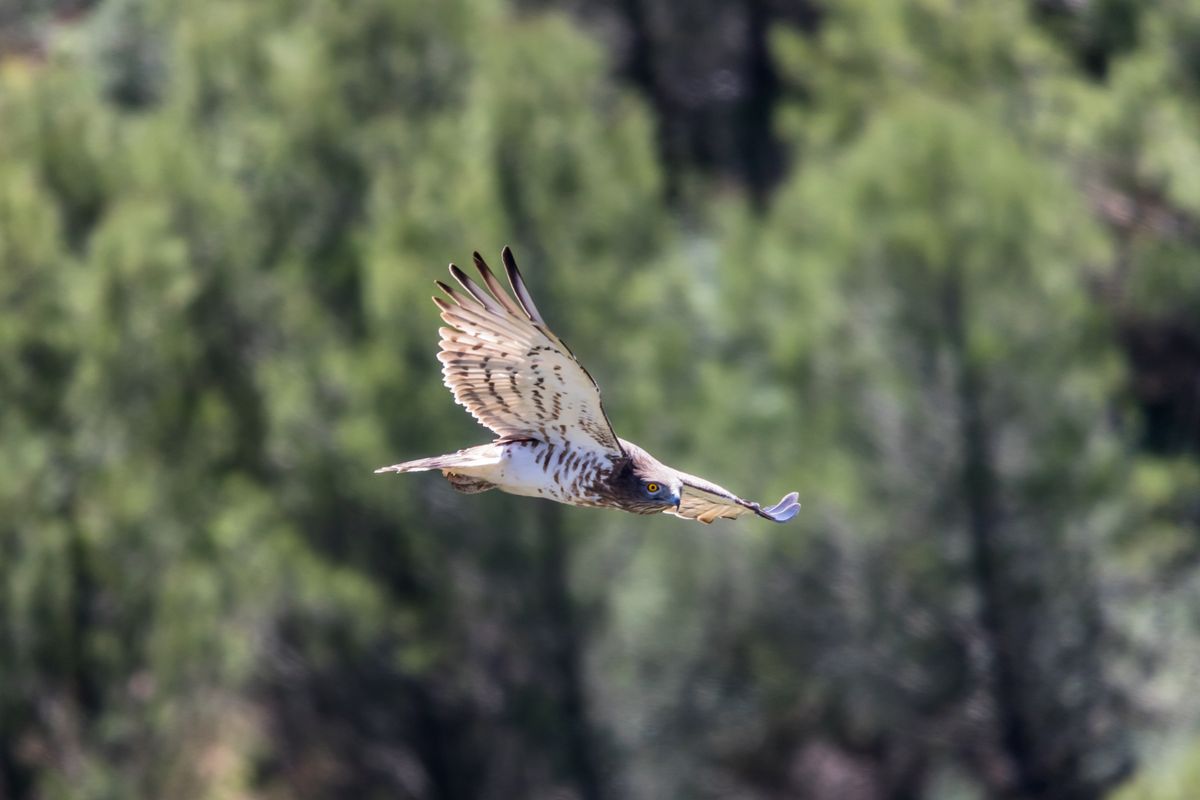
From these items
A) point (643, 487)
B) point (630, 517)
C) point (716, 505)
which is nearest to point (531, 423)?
point (643, 487)

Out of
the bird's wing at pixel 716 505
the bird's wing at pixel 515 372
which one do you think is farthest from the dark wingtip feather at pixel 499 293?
the bird's wing at pixel 716 505

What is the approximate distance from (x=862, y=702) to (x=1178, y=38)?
14.6 ft

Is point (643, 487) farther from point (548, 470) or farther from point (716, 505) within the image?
point (716, 505)

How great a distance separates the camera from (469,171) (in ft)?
36.2

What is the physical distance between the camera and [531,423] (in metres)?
4.85

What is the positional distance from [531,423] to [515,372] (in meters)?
0.20

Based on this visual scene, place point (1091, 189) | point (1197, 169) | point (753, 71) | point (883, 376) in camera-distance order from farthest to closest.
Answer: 1. point (753, 71)
2. point (1091, 189)
3. point (1197, 169)
4. point (883, 376)

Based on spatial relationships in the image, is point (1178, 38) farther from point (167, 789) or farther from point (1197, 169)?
point (167, 789)

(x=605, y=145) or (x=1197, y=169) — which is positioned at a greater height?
(x=1197, y=169)

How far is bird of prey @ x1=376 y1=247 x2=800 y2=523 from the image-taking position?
464cm

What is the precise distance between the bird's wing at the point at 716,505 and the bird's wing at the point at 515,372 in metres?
0.29

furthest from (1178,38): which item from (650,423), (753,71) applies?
(753,71)

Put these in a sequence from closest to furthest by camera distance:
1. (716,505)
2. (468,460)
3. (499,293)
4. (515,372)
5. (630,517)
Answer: (499,293) < (515,372) < (468,460) < (716,505) < (630,517)

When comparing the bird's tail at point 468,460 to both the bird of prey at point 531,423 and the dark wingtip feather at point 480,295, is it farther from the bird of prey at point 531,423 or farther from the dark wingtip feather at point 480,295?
the dark wingtip feather at point 480,295
